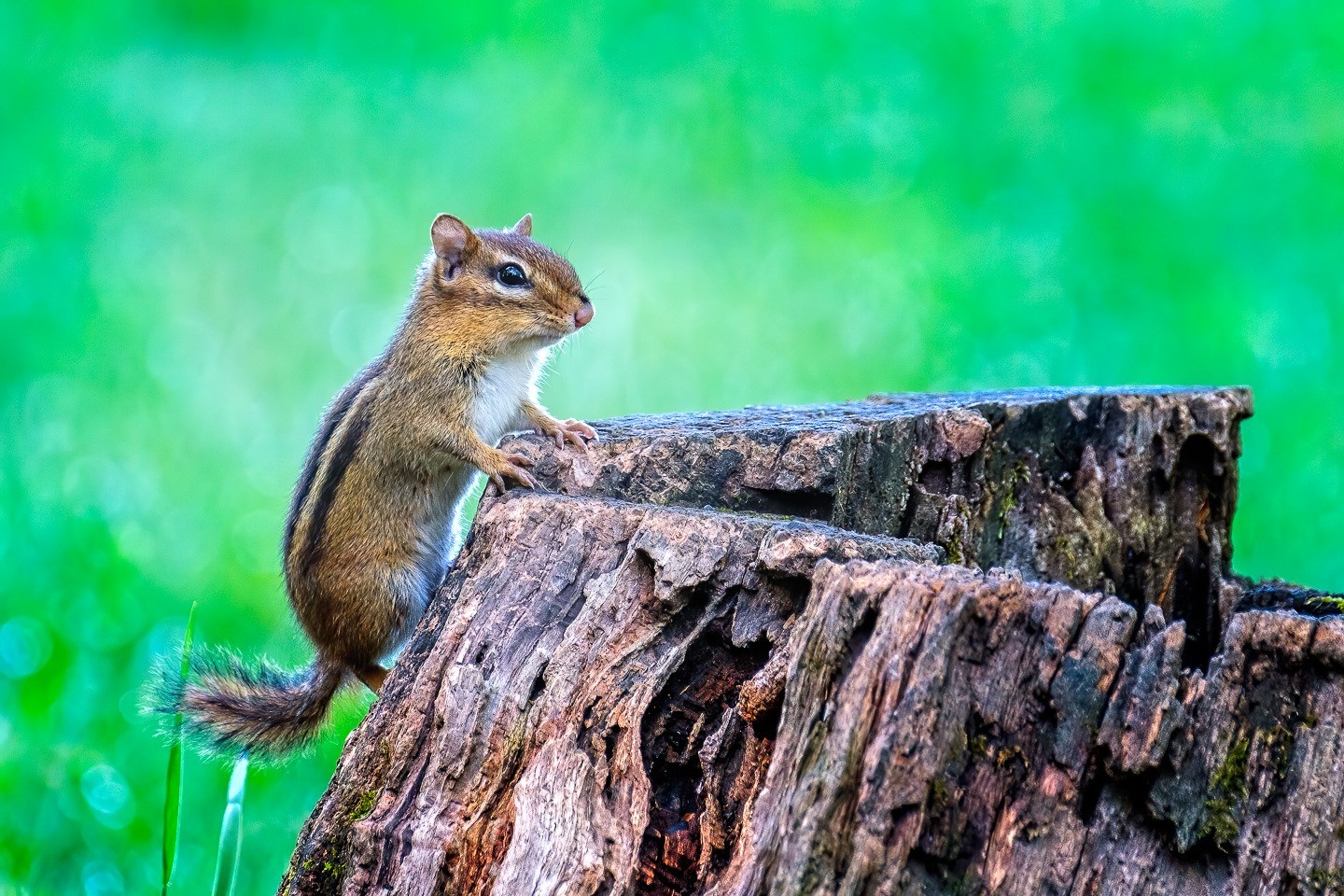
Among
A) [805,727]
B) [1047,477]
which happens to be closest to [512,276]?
[1047,477]

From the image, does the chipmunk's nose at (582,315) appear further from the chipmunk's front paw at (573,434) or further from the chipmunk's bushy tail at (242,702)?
the chipmunk's bushy tail at (242,702)

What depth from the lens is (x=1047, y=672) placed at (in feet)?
4.80

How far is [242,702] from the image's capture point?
2.70 metres

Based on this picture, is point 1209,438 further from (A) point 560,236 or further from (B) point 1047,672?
(A) point 560,236

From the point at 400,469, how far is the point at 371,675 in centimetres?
49

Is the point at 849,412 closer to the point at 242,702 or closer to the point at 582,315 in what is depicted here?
the point at 582,315

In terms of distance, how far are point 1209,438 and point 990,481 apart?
1.46 ft

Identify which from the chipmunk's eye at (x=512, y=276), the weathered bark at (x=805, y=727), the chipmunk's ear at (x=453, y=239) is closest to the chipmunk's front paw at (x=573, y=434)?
the weathered bark at (x=805, y=727)

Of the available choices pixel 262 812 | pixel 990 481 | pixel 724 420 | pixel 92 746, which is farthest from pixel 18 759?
pixel 990 481

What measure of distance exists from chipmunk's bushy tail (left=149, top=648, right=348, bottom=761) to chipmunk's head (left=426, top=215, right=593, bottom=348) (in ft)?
3.08

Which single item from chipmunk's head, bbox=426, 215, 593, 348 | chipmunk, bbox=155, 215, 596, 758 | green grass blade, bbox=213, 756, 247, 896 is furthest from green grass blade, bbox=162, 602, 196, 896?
chipmunk's head, bbox=426, 215, 593, 348

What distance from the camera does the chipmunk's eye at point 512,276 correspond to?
3.09 m

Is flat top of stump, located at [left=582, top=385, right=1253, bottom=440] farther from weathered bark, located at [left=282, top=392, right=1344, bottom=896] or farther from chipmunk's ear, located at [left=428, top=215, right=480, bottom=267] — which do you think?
chipmunk's ear, located at [left=428, top=215, right=480, bottom=267]

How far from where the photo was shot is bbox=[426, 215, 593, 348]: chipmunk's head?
306cm
